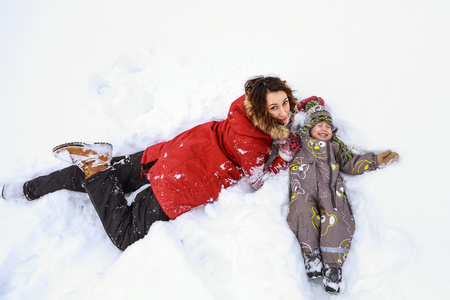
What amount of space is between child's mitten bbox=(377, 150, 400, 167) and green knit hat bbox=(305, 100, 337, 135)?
0.51 metres

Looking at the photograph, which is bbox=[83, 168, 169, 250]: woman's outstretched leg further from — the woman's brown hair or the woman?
the woman's brown hair

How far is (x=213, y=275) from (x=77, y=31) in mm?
3704

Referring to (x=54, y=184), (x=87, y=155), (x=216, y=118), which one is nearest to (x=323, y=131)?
(x=216, y=118)

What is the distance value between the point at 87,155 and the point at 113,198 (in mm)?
426

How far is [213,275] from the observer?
1.73 meters

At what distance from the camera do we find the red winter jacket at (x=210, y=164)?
2096mm

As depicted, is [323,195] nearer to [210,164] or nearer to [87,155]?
[210,164]

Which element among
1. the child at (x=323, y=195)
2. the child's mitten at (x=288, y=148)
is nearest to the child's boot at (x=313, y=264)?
the child at (x=323, y=195)

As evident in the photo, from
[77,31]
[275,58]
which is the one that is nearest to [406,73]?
[275,58]

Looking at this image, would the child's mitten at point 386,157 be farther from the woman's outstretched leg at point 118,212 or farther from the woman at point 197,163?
the woman's outstretched leg at point 118,212

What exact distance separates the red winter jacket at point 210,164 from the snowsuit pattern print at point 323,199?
0.37m

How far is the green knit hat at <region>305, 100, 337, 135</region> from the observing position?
2.48 metres

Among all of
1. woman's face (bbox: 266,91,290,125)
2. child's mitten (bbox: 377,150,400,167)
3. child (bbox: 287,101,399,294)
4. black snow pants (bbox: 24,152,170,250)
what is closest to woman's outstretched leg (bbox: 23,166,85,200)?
black snow pants (bbox: 24,152,170,250)

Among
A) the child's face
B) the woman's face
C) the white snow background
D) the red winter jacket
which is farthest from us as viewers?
the child's face
